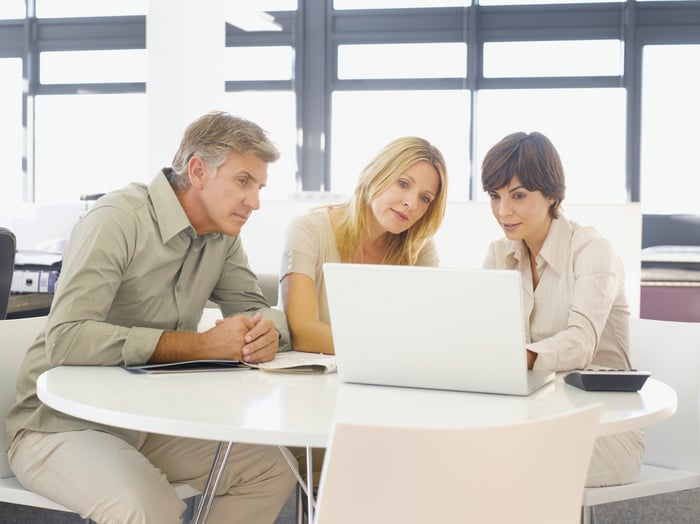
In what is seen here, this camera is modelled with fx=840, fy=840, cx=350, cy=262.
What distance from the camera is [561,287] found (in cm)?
218

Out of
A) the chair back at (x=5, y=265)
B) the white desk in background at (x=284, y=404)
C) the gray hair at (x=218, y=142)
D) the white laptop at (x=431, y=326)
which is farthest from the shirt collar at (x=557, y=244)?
the chair back at (x=5, y=265)

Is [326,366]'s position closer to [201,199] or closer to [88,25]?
[201,199]

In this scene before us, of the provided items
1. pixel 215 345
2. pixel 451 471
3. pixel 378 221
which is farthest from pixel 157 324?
pixel 451 471

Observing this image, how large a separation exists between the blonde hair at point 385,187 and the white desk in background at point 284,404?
82 cm

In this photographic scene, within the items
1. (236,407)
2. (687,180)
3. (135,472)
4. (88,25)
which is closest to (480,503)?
(236,407)

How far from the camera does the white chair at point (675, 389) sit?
6.92ft

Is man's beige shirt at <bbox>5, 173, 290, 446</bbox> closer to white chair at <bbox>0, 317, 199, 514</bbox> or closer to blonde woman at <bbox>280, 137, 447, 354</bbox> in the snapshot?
white chair at <bbox>0, 317, 199, 514</bbox>

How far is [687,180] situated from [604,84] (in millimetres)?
1114

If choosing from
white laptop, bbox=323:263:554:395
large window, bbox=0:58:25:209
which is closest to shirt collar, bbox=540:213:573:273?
white laptop, bbox=323:263:554:395

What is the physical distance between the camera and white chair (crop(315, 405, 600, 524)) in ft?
3.22

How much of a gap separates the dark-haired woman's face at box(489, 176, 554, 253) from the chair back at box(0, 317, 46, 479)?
1.27m

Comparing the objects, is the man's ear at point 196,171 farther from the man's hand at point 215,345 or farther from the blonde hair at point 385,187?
the blonde hair at point 385,187

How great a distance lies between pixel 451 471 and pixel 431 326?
1.68 ft

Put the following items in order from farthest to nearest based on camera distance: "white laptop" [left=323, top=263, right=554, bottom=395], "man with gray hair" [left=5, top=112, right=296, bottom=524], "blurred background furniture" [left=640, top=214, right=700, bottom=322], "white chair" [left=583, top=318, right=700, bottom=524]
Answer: "blurred background furniture" [left=640, top=214, right=700, bottom=322] → "white chair" [left=583, top=318, right=700, bottom=524] → "man with gray hair" [left=5, top=112, right=296, bottom=524] → "white laptop" [left=323, top=263, right=554, bottom=395]
